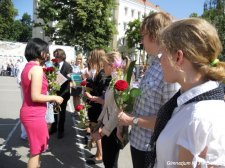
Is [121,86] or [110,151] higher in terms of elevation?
[121,86]

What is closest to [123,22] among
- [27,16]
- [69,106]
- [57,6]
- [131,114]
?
[57,6]

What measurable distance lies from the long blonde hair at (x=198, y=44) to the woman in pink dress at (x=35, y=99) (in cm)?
236

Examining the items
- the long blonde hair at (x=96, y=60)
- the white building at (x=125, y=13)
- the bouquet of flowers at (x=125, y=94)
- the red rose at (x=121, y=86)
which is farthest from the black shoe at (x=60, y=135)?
the white building at (x=125, y=13)

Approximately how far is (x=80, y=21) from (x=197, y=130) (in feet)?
127

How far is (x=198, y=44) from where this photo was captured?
4.56 feet

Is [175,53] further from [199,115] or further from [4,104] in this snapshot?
[4,104]

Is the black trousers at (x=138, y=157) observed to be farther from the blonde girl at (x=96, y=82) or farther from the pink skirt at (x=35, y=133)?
the blonde girl at (x=96, y=82)

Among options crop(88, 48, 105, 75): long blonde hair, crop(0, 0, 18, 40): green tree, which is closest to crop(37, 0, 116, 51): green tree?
crop(0, 0, 18, 40): green tree

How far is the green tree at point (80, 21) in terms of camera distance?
127ft

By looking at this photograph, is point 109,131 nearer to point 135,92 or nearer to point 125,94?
point 125,94

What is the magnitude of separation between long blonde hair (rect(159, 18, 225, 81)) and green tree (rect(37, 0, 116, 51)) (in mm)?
37134

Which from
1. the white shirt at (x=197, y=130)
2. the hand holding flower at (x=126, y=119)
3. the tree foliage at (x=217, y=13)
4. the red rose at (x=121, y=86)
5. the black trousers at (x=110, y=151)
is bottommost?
the black trousers at (x=110, y=151)

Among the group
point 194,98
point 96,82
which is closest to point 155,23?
point 194,98

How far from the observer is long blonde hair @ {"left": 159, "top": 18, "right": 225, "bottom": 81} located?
4.56 ft
